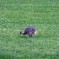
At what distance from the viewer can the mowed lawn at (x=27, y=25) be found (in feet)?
37.7

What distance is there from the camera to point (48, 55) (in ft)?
36.7

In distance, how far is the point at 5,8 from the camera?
21.9 m

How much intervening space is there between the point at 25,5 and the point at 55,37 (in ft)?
31.7

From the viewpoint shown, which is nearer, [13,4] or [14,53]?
[14,53]

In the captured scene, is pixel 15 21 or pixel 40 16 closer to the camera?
pixel 15 21

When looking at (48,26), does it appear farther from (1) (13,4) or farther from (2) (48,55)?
(1) (13,4)

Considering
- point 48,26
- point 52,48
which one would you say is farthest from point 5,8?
point 52,48

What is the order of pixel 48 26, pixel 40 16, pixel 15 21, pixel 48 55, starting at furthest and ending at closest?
pixel 40 16 < pixel 15 21 < pixel 48 26 < pixel 48 55

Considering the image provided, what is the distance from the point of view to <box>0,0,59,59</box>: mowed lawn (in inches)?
453

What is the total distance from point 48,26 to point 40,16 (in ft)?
Answer: 11.4

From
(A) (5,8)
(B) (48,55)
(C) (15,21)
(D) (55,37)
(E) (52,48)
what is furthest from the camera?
(A) (5,8)

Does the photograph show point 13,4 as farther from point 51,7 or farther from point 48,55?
point 48,55

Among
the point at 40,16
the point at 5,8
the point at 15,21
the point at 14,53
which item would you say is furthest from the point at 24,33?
the point at 5,8

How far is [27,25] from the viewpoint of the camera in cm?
1609
